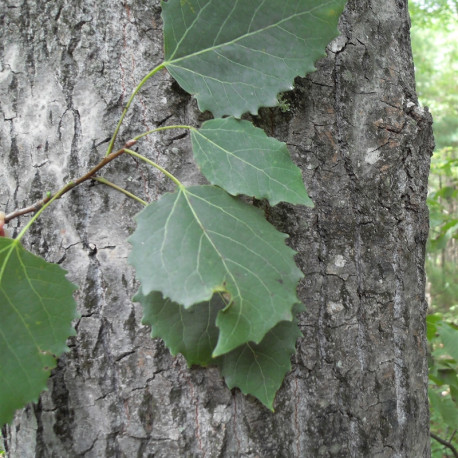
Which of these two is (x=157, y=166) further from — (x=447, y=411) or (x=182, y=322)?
(x=447, y=411)

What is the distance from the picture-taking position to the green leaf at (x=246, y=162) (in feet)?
2.97

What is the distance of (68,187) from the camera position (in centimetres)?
97

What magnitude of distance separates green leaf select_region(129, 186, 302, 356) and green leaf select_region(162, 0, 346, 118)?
0.25 metres

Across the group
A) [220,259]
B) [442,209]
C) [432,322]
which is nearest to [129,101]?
[220,259]

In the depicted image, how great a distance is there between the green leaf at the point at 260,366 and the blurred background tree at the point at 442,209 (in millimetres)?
1044

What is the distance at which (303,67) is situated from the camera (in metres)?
1.00

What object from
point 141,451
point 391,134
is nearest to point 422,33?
point 391,134

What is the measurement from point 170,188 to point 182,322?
1.01 feet

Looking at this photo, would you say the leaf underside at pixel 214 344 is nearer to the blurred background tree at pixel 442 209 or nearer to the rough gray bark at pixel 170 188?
the rough gray bark at pixel 170 188

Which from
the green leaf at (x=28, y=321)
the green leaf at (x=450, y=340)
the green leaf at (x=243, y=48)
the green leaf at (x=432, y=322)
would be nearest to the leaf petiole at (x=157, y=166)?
the green leaf at (x=243, y=48)

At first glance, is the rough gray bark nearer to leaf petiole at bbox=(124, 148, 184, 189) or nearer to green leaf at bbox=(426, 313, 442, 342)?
leaf petiole at bbox=(124, 148, 184, 189)

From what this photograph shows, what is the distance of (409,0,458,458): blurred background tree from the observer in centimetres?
185

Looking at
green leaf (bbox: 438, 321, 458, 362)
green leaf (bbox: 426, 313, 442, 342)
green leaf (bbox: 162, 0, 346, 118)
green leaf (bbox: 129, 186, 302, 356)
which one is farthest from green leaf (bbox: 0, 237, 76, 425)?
green leaf (bbox: 438, 321, 458, 362)

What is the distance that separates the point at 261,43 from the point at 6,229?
0.75m
